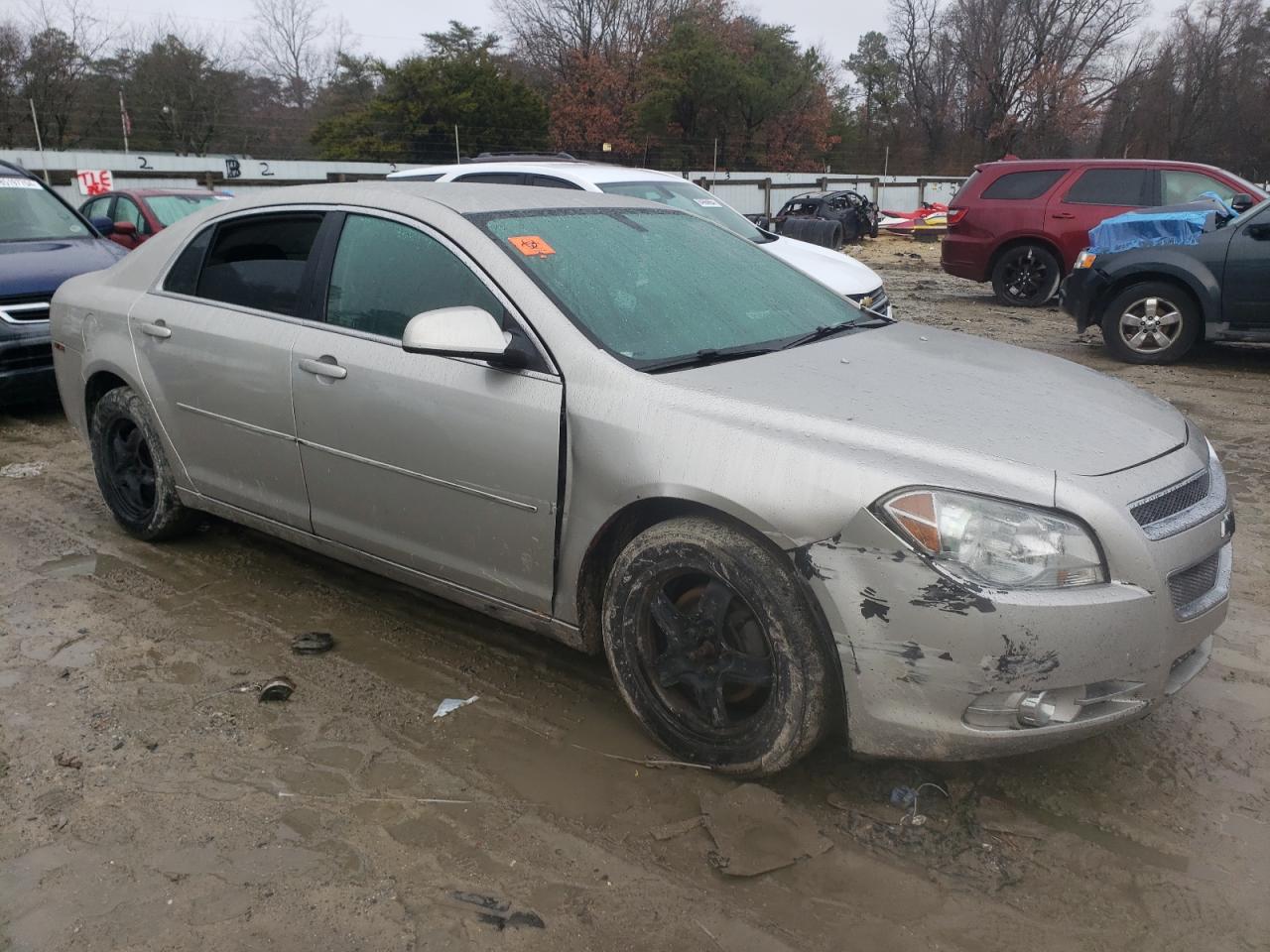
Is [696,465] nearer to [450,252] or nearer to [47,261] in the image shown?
[450,252]

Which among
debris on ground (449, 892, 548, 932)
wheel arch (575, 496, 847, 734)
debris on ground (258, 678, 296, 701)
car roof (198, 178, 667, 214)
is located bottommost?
debris on ground (258, 678, 296, 701)

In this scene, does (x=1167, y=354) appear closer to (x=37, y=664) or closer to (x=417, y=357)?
(x=417, y=357)

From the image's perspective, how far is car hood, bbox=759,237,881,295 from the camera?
296 inches

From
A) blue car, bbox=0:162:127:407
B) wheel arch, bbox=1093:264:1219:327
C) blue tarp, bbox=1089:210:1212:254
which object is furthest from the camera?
blue tarp, bbox=1089:210:1212:254

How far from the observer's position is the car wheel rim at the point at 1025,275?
12500 millimetres

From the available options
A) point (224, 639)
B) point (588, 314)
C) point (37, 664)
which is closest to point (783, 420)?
point (588, 314)

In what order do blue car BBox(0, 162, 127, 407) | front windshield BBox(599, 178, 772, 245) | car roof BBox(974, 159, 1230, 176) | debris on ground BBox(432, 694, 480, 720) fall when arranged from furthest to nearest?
car roof BBox(974, 159, 1230, 176) < front windshield BBox(599, 178, 772, 245) < blue car BBox(0, 162, 127, 407) < debris on ground BBox(432, 694, 480, 720)

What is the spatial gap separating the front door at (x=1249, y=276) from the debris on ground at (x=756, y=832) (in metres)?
7.52

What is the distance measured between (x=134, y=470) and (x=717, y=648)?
3281 mm

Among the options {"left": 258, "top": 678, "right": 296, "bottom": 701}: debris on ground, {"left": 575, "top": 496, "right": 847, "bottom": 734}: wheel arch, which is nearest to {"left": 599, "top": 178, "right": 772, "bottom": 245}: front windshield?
{"left": 575, "top": 496, "right": 847, "bottom": 734}: wheel arch

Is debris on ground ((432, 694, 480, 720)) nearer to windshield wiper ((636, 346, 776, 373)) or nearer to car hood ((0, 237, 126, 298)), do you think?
windshield wiper ((636, 346, 776, 373))

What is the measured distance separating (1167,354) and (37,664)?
8.80 metres

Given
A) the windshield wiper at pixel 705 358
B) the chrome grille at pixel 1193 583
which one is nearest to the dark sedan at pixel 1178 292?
the chrome grille at pixel 1193 583

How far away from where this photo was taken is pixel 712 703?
9.41ft
